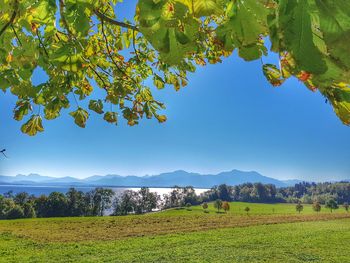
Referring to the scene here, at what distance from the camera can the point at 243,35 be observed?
56cm

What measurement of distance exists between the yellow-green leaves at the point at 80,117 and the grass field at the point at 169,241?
31902mm

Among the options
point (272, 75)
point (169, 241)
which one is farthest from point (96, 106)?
point (169, 241)

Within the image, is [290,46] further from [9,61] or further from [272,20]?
[9,61]

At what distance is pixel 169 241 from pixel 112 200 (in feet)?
206

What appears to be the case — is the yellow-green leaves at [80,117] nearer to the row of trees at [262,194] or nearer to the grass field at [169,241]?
the grass field at [169,241]

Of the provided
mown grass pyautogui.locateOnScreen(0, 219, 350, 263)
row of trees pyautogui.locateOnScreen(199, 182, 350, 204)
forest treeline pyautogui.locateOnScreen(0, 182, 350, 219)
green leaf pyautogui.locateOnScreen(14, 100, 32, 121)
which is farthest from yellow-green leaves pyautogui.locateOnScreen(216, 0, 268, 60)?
row of trees pyautogui.locateOnScreen(199, 182, 350, 204)

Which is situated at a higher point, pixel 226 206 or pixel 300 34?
pixel 300 34

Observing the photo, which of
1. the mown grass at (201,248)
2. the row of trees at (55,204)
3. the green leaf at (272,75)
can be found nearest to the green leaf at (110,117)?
the green leaf at (272,75)

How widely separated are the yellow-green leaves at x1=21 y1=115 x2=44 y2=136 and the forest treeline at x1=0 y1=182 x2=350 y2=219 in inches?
2840

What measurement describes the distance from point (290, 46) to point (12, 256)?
4131 centimetres

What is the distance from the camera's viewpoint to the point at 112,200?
103500 mm

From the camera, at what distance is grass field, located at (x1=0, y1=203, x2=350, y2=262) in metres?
34.7

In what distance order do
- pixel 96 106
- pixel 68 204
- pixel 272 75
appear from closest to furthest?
pixel 272 75 < pixel 96 106 < pixel 68 204

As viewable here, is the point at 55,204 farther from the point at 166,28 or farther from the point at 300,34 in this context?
the point at 300,34
